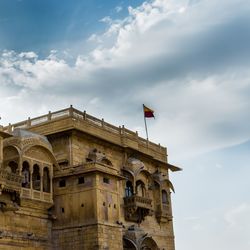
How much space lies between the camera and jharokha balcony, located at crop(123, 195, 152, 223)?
33.3 metres

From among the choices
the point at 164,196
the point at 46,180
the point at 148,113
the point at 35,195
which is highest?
the point at 148,113

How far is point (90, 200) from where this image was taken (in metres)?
29.0

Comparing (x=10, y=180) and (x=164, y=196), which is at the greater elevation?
(x=164, y=196)

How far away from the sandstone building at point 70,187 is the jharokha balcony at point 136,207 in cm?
4

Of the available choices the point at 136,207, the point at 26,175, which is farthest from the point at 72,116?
the point at 136,207

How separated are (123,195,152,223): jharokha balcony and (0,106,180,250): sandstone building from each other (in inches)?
1.6

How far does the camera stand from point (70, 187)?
98.0ft

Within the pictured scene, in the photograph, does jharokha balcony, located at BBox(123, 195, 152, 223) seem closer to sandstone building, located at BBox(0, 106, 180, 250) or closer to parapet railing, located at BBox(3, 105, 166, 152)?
sandstone building, located at BBox(0, 106, 180, 250)

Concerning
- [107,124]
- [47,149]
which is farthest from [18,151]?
[107,124]

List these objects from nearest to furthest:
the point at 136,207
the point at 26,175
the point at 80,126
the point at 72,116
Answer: the point at 26,175, the point at 72,116, the point at 80,126, the point at 136,207

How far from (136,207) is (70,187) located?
17.0 feet

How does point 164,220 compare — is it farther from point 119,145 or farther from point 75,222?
point 75,222

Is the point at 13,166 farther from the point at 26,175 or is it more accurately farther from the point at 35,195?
the point at 35,195

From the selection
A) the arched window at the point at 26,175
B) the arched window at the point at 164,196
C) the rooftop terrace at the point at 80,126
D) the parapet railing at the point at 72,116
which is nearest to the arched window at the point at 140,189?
the arched window at the point at 164,196
